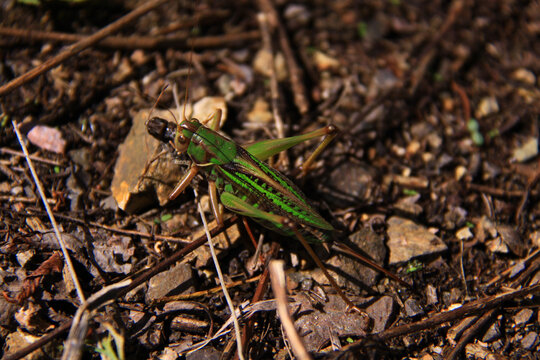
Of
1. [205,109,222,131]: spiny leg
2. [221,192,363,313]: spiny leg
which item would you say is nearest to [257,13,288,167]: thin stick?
[205,109,222,131]: spiny leg

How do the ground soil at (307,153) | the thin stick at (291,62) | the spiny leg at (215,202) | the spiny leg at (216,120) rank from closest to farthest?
the ground soil at (307,153)
the spiny leg at (215,202)
the spiny leg at (216,120)
the thin stick at (291,62)

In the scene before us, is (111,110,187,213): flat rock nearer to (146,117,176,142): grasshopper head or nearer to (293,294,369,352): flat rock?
(146,117,176,142): grasshopper head

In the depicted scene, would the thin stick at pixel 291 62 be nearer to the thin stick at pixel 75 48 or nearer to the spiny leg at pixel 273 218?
the thin stick at pixel 75 48

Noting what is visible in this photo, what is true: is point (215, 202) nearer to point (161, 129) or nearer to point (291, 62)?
point (161, 129)

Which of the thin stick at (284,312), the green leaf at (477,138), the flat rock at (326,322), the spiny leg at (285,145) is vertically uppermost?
the spiny leg at (285,145)

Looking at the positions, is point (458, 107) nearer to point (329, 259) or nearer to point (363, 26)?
point (363, 26)

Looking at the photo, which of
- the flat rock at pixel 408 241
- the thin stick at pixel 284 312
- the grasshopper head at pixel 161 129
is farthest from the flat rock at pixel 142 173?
the flat rock at pixel 408 241

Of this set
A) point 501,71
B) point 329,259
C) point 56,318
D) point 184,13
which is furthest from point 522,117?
point 56,318
